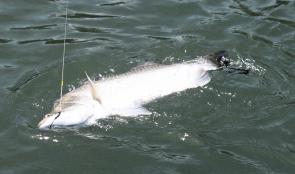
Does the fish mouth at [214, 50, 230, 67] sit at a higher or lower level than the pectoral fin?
higher

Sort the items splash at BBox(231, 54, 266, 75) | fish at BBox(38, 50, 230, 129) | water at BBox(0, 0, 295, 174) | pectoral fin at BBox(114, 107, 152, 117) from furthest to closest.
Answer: splash at BBox(231, 54, 266, 75) → pectoral fin at BBox(114, 107, 152, 117) → fish at BBox(38, 50, 230, 129) → water at BBox(0, 0, 295, 174)

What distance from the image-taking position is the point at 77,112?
731cm

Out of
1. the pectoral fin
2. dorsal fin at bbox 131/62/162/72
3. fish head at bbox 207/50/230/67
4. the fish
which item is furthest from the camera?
fish head at bbox 207/50/230/67

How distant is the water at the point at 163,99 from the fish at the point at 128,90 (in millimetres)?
134

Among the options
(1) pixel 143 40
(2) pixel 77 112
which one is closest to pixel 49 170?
(2) pixel 77 112

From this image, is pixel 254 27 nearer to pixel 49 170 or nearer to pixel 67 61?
pixel 67 61

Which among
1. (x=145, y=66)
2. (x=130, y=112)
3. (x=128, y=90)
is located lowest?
(x=130, y=112)

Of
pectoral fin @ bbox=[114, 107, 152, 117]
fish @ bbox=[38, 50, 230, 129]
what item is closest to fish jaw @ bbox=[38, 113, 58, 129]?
fish @ bbox=[38, 50, 230, 129]

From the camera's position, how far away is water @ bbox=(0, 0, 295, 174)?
7113 millimetres

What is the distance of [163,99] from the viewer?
26.5ft

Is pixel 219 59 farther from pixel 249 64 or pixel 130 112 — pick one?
pixel 130 112

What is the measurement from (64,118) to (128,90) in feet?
3.33

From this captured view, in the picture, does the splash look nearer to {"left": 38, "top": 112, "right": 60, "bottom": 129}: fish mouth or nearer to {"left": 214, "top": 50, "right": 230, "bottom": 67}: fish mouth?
{"left": 214, "top": 50, "right": 230, "bottom": 67}: fish mouth

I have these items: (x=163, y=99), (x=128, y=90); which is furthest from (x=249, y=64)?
(x=128, y=90)
